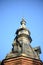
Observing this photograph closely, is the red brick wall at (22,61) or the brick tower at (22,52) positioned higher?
the brick tower at (22,52)

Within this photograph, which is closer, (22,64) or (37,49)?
(22,64)

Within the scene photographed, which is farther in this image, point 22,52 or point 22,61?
point 22,52

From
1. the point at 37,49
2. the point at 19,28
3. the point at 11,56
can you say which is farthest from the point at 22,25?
the point at 11,56

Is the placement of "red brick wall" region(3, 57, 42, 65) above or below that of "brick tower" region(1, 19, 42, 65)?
below

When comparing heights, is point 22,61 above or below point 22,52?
below

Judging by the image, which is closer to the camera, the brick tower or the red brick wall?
the red brick wall

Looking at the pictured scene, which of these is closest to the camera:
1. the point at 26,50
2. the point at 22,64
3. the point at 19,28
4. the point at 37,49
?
the point at 22,64

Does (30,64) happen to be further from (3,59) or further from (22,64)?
(3,59)

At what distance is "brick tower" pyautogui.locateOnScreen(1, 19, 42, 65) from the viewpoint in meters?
31.3

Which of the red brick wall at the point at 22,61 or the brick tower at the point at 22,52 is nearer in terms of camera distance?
the red brick wall at the point at 22,61

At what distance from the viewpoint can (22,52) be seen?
106ft

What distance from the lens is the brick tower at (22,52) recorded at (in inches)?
1232

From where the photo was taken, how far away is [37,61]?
31812 millimetres

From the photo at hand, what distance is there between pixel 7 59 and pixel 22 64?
7.59ft
